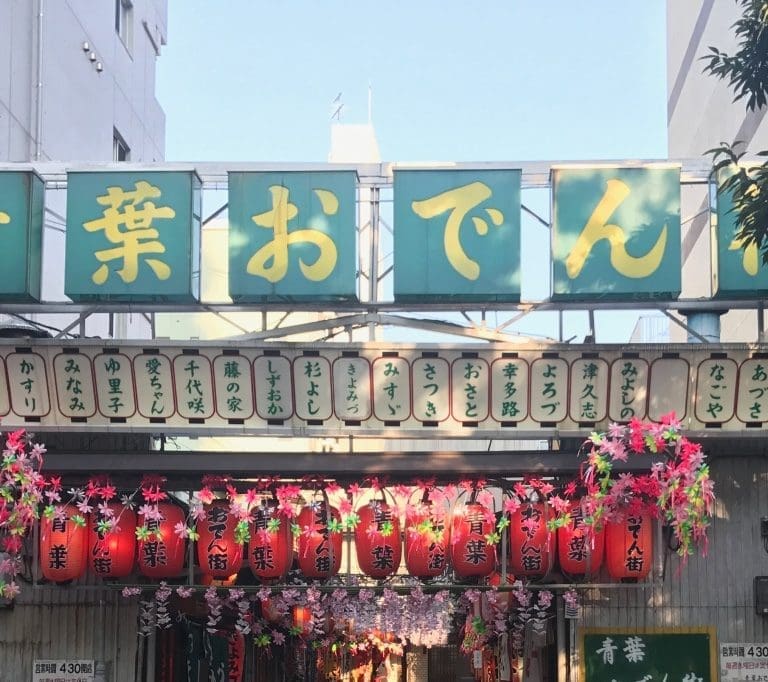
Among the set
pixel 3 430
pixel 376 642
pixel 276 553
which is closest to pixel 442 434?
pixel 276 553

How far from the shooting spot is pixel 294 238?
13359 millimetres

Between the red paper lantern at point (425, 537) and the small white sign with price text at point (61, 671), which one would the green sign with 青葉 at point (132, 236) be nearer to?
Result: the red paper lantern at point (425, 537)

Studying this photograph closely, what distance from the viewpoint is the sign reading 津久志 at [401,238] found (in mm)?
13273

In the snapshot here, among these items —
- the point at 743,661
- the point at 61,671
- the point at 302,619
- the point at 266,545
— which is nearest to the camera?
the point at 266,545

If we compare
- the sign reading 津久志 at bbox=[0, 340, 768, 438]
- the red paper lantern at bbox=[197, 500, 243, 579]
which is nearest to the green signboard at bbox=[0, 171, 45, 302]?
the sign reading 津久志 at bbox=[0, 340, 768, 438]

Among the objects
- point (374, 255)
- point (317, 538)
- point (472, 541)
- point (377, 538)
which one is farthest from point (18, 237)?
point (472, 541)

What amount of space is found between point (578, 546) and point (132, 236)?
19.9 feet

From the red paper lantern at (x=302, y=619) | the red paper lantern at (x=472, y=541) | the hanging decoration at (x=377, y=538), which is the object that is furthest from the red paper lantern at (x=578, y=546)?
the red paper lantern at (x=302, y=619)

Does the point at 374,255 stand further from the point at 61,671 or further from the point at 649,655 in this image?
the point at 61,671

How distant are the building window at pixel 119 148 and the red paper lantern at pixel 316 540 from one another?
1412cm

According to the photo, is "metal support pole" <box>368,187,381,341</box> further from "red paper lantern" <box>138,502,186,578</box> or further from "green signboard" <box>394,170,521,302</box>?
"red paper lantern" <box>138,502,186,578</box>

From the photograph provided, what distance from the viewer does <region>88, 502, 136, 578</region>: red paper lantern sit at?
1339 cm

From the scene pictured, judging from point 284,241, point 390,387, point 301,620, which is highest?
point 284,241

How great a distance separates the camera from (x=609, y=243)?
1331 centimetres
